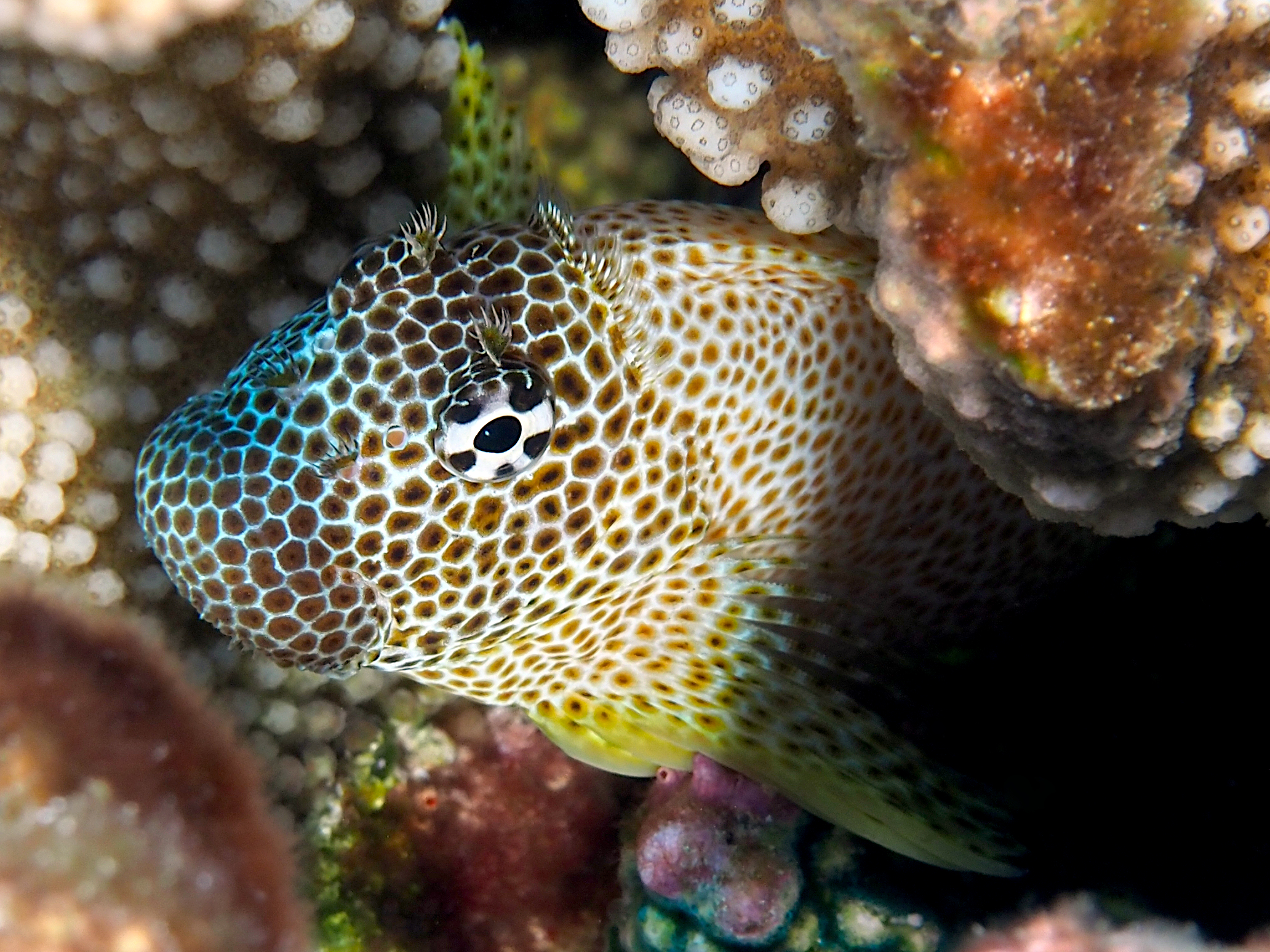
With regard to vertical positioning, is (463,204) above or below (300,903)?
above

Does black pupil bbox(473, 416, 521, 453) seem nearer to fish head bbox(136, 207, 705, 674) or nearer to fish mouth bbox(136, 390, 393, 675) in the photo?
fish head bbox(136, 207, 705, 674)

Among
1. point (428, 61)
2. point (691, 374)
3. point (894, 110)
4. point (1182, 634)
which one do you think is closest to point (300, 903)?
point (691, 374)

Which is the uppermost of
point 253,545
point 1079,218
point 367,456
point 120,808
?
point 1079,218

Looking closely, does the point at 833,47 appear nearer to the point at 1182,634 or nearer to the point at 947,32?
the point at 947,32

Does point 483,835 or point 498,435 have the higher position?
point 498,435

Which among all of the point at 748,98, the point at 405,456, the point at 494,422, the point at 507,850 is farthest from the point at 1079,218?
the point at 507,850

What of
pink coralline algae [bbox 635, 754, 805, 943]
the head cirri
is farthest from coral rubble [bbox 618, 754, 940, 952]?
the head cirri

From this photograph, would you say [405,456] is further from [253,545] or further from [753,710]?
[753,710]
